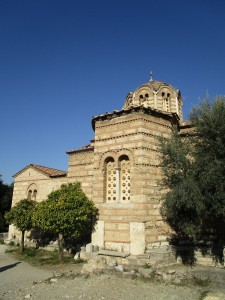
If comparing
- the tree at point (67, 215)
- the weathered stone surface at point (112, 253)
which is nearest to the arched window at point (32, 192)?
the tree at point (67, 215)

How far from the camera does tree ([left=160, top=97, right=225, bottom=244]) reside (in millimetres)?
8664

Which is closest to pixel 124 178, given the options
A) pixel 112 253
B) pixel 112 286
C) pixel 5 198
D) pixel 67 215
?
pixel 67 215

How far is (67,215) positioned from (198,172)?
19.1 ft

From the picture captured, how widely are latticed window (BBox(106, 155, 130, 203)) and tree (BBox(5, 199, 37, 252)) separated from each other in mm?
5194

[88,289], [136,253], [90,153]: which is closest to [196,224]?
[136,253]

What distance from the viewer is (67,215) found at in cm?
1157

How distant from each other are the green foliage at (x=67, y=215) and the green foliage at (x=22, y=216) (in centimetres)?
268

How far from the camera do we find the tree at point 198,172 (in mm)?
8664

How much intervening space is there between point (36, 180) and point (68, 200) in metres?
7.35

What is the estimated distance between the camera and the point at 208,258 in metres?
10.3

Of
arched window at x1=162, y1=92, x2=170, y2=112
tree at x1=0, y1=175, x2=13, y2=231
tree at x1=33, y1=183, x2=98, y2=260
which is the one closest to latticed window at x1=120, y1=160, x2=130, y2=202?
tree at x1=33, y1=183, x2=98, y2=260

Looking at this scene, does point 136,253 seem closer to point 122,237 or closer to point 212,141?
point 122,237

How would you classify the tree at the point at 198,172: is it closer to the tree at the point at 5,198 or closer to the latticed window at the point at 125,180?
the latticed window at the point at 125,180

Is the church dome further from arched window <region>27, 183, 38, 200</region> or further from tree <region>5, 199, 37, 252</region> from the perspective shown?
tree <region>5, 199, 37, 252</region>
